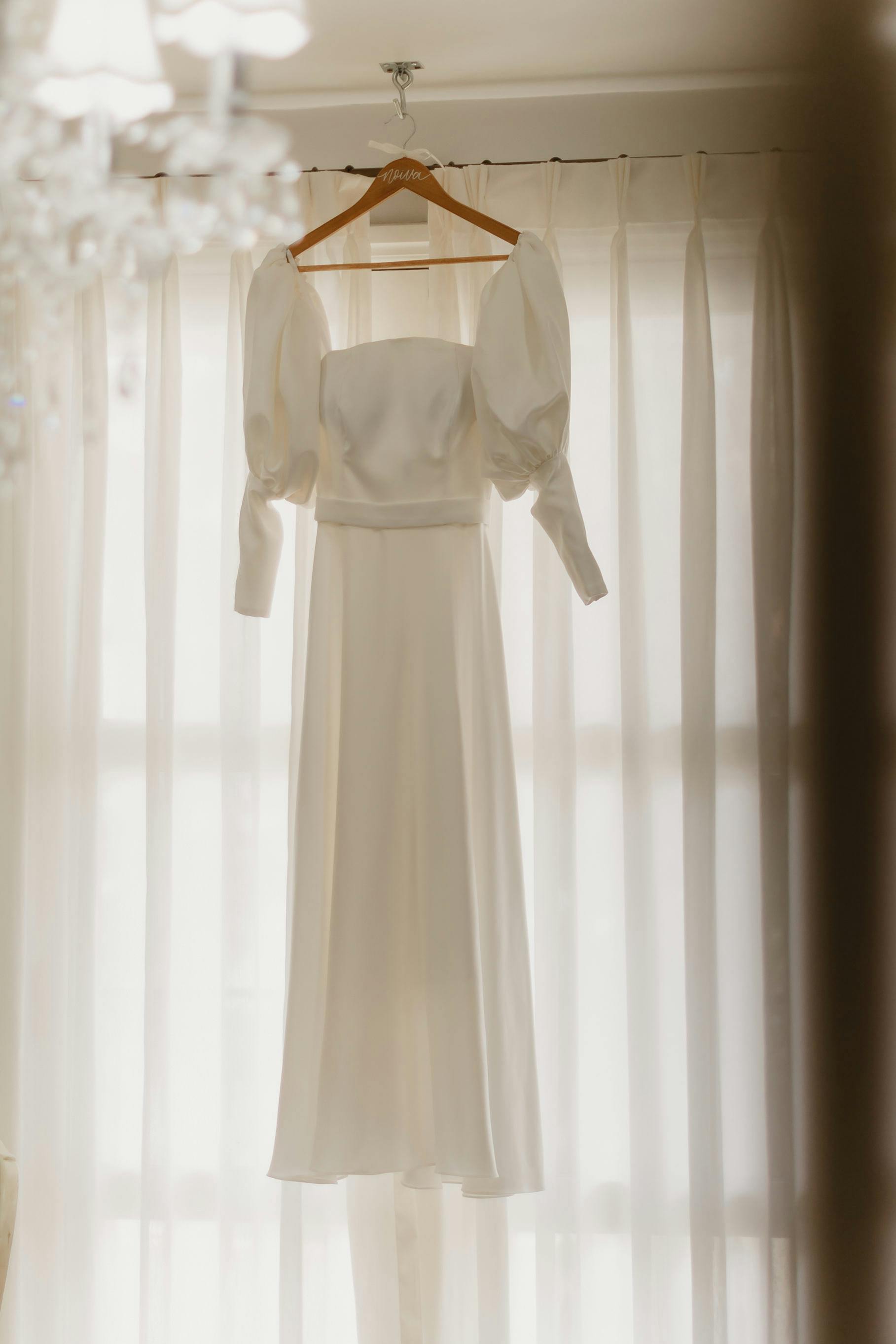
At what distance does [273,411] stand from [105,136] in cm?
30

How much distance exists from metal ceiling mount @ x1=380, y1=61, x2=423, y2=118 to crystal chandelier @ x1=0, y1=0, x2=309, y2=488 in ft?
0.66

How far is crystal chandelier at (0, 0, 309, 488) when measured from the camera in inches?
31.0

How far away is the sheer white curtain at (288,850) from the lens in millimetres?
1174

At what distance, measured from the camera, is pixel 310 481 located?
1062mm

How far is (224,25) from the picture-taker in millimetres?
810

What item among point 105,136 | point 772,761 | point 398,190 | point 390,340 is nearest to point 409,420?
point 390,340

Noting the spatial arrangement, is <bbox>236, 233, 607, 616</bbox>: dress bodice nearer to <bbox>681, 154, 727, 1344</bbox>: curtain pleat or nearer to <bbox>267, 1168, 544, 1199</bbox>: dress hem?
<bbox>681, 154, 727, 1344</bbox>: curtain pleat

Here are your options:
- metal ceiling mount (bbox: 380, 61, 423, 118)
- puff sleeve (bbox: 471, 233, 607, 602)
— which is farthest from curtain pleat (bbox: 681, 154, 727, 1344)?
metal ceiling mount (bbox: 380, 61, 423, 118)

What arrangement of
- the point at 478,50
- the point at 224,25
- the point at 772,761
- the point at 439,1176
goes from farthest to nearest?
1. the point at 478,50
2. the point at 439,1176
3. the point at 224,25
4. the point at 772,761

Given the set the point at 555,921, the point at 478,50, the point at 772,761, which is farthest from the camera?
the point at 555,921

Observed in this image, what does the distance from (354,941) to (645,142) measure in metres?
1.00

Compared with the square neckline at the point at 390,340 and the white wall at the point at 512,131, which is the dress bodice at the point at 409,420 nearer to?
the square neckline at the point at 390,340

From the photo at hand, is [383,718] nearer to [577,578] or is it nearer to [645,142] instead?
[577,578]

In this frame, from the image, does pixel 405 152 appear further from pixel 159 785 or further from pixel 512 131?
pixel 159 785
